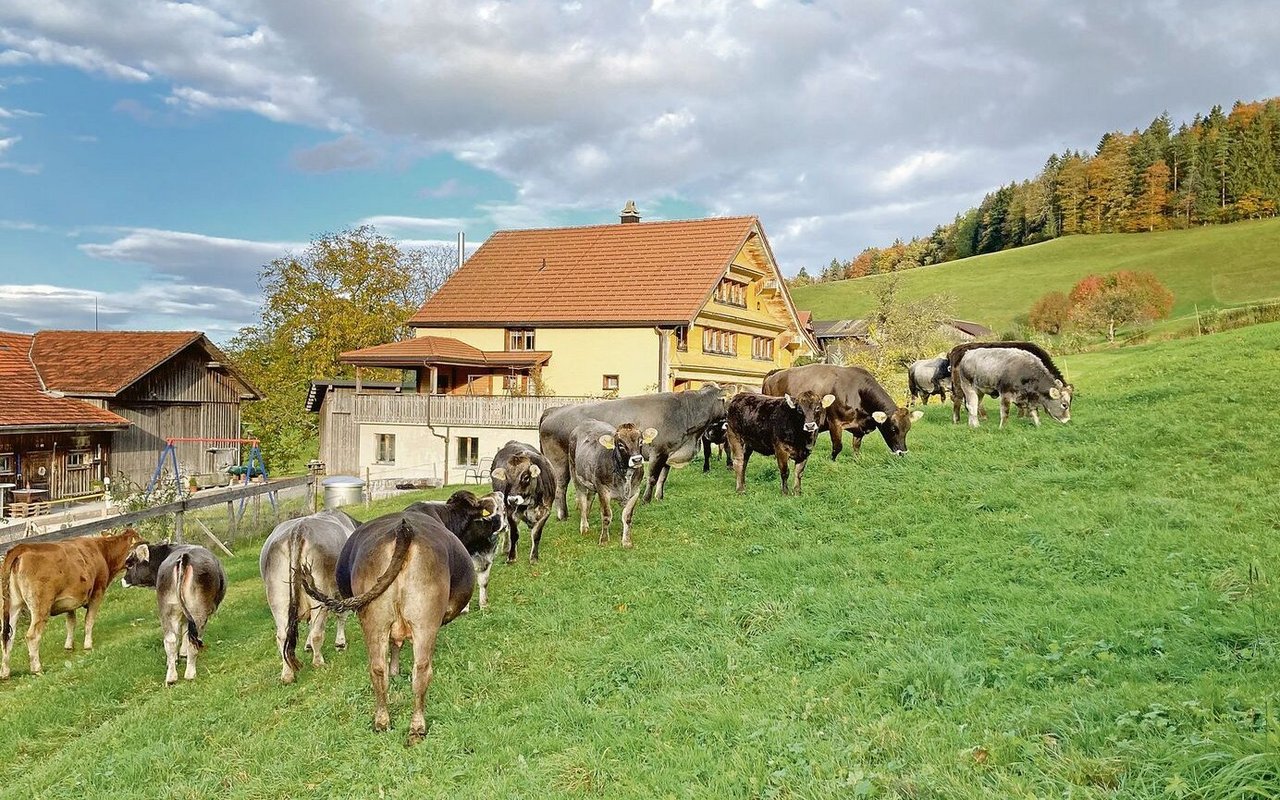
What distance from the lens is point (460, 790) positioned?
17.4 ft

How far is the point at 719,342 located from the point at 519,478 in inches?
1150

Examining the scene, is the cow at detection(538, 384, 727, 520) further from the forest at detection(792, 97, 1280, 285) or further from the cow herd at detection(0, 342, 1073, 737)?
the forest at detection(792, 97, 1280, 285)

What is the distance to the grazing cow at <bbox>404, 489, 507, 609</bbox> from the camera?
9156 mm

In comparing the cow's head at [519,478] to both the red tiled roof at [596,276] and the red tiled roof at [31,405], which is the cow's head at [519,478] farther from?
the red tiled roof at [31,405]

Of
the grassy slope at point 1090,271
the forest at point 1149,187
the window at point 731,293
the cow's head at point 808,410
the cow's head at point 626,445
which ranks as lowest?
the cow's head at point 626,445

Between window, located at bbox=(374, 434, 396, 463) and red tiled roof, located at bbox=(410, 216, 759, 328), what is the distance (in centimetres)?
696

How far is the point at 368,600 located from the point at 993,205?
478 feet

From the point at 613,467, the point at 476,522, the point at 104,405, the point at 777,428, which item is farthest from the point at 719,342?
the point at 476,522

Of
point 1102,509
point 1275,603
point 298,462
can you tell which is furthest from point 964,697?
point 298,462

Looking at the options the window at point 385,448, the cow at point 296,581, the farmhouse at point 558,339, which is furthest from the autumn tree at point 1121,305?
the cow at point 296,581

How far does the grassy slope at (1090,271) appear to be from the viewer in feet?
244

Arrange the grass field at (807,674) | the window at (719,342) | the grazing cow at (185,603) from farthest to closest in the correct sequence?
1. the window at (719,342)
2. the grazing cow at (185,603)
3. the grass field at (807,674)

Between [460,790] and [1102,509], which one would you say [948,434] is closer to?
[1102,509]

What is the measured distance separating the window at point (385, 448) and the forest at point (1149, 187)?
107 meters
